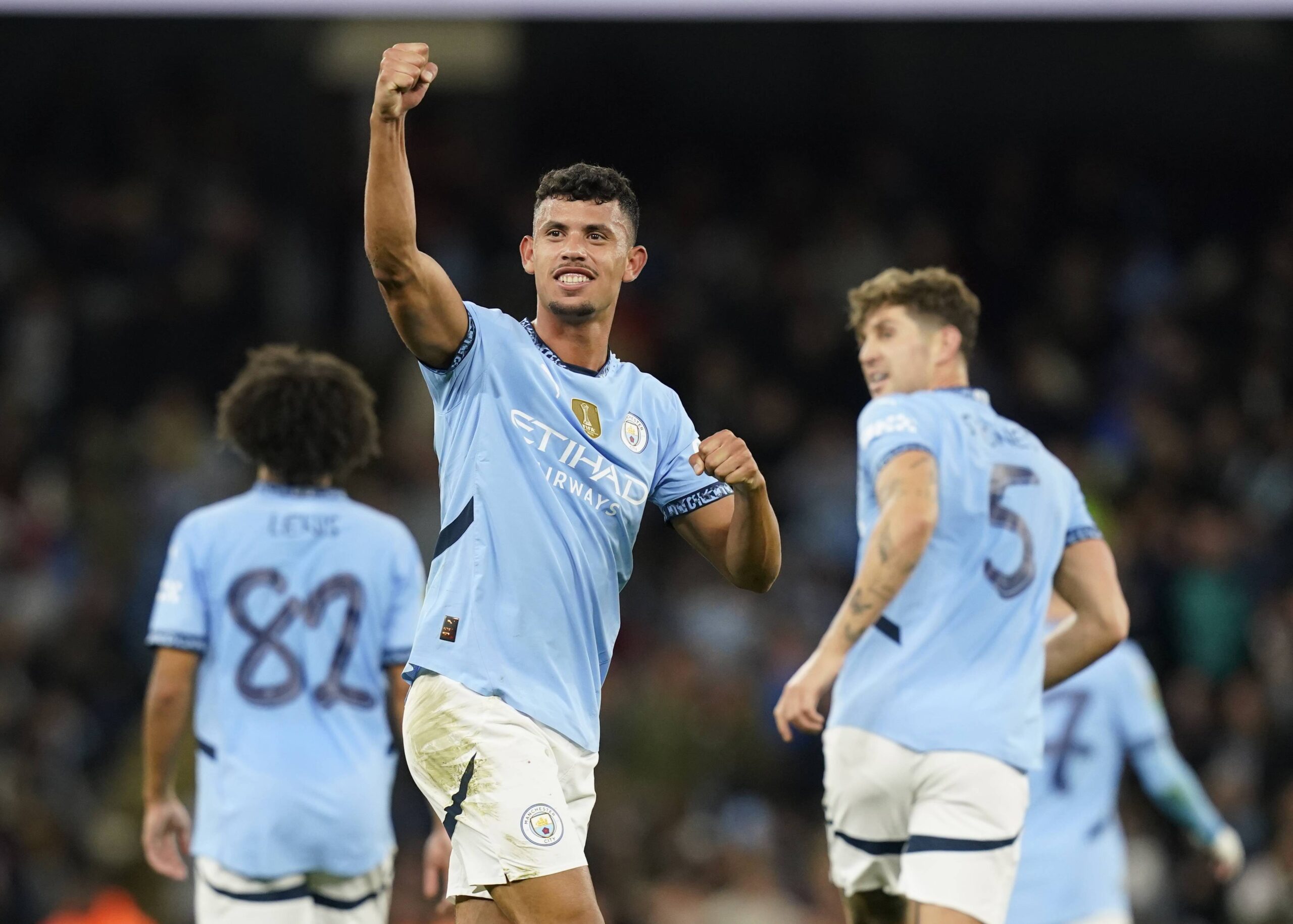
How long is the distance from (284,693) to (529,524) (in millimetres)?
1894

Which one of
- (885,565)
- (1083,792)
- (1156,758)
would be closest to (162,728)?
(885,565)

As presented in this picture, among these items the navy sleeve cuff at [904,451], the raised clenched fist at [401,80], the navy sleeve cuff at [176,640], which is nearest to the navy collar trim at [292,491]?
the navy sleeve cuff at [176,640]

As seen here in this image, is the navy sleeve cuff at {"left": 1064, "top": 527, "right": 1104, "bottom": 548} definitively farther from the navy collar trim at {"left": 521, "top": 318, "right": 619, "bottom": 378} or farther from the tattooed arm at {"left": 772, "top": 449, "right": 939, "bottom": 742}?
the navy collar trim at {"left": 521, "top": 318, "right": 619, "bottom": 378}

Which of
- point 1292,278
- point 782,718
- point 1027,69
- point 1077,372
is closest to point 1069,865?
point 782,718

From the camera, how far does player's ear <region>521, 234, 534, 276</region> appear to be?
5117 mm

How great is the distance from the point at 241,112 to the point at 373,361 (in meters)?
3.46

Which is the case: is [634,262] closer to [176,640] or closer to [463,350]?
[463,350]

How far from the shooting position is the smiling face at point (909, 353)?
21.1 feet

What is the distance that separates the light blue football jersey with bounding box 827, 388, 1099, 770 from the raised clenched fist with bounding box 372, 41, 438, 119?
224 cm

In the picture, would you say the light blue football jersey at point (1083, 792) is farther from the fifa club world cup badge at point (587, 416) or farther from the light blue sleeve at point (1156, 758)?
the fifa club world cup badge at point (587, 416)

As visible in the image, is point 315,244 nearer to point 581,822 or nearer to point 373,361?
point 373,361

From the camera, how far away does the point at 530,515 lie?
4.76m

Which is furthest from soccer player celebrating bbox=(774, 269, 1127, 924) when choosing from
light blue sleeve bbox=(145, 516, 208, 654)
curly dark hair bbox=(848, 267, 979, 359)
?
light blue sleeve bbox=(145, 516, 208, 654)

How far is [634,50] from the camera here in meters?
16.9
